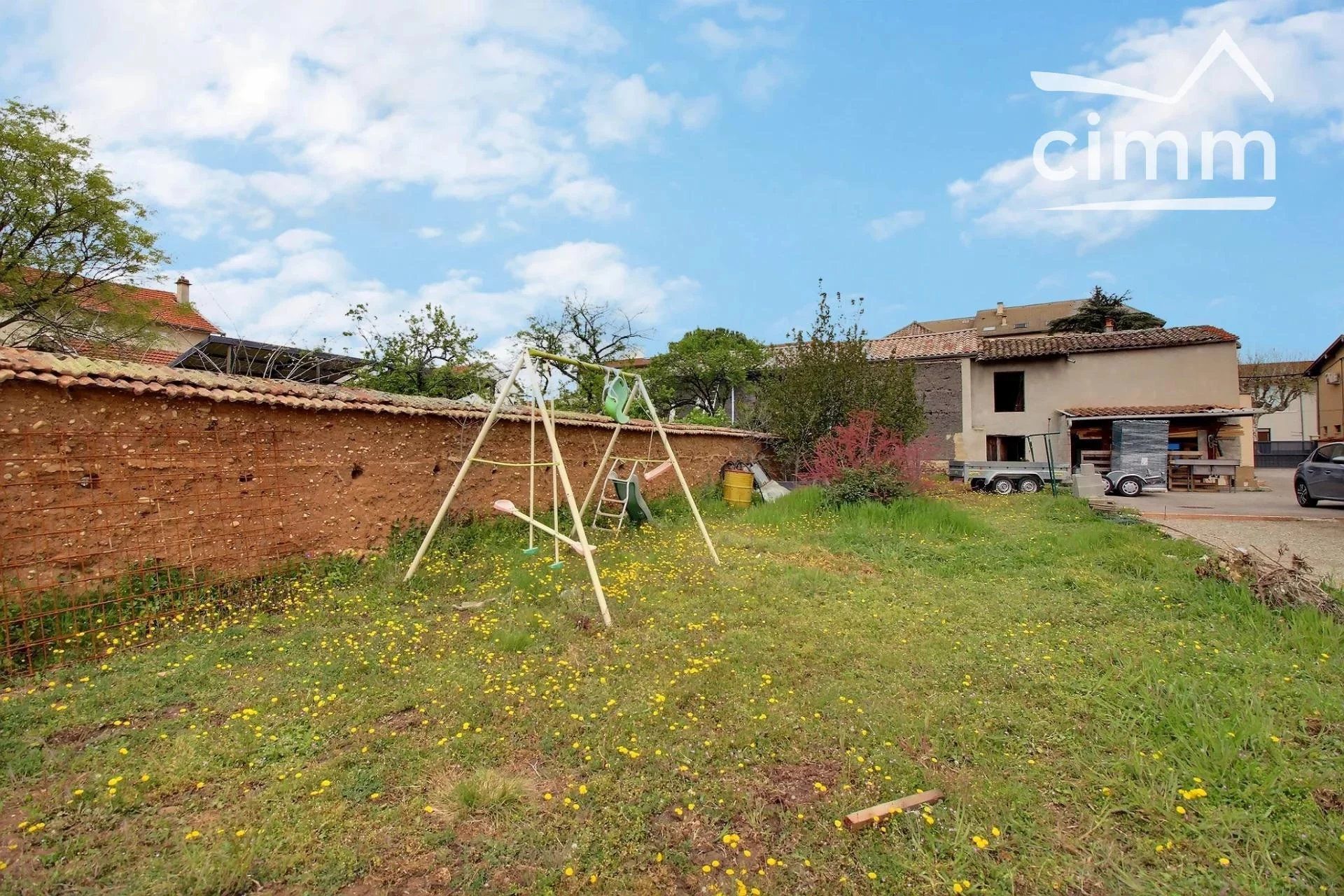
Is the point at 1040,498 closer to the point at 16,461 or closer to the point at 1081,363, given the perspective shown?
the point at 1081,363

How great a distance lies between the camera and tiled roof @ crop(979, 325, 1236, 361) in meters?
17.5

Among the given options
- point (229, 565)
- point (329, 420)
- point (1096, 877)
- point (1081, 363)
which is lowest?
point (1096, 877)

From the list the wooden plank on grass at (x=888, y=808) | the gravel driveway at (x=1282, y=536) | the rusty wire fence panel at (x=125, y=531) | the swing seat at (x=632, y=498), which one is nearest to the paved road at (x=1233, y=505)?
the gravel driveway at (x=1282, y=536)

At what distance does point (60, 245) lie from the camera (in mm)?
14016

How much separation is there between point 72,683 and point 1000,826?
4662mm

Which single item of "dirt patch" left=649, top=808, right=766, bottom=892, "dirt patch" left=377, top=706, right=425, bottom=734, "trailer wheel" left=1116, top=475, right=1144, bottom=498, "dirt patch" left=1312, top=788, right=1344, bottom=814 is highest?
"trailer wheel" left=1116, top=475, right=1144, bottom=498

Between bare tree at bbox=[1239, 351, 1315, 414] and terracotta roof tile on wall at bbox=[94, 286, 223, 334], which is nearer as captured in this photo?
terracotta roof tile on wall at bbox=[94, 286, 223, 334]

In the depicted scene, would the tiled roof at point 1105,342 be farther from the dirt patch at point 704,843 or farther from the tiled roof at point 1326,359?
the dirt patch at point 704,843

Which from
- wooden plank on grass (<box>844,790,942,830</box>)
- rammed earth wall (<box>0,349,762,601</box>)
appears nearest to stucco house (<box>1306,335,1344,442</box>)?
wooden plank on grass (<box>844,790,942,830</box>)

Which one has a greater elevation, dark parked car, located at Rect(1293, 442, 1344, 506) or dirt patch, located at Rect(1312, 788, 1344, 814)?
dark parked car, located at Rect(1293, 442, 1344, 506)

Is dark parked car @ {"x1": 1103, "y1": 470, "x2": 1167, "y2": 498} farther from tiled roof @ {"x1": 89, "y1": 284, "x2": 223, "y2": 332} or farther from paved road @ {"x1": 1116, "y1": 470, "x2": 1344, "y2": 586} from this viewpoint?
tiled roof @ {"x1": 89, "y1": 284, "x2": 223, "y2": 332}

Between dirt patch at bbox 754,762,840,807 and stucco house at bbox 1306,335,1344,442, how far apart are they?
2298 centimetres

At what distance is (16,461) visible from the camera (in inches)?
147

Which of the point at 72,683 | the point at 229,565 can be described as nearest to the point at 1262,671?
the point at 72,683
